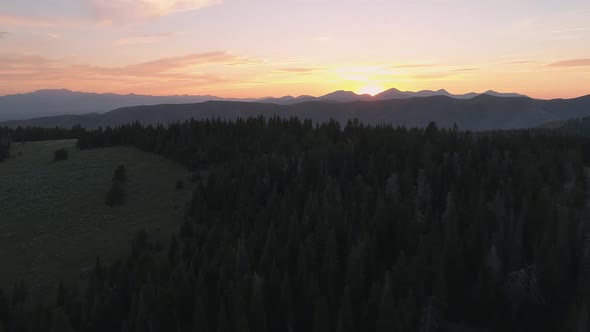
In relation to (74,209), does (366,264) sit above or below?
above

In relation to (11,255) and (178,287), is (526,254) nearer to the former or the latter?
(178,287)

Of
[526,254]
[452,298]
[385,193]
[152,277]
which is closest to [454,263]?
[452,298]

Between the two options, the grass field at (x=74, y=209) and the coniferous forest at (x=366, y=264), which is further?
the grass field at (x=74, y=209)

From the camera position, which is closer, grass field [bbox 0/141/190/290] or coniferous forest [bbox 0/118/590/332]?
coniferous forest [bbox 0/118/590/332]

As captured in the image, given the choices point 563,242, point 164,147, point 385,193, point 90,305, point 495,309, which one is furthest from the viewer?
point 164,147

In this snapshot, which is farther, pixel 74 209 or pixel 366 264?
pixel 74 209
